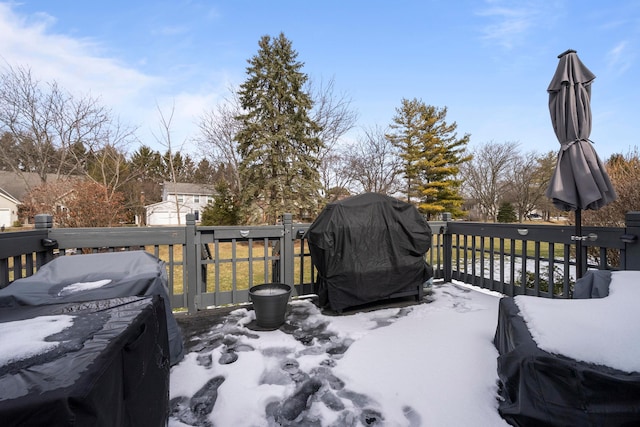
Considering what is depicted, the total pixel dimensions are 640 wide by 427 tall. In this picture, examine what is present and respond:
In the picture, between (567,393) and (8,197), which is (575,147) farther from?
(8,197)

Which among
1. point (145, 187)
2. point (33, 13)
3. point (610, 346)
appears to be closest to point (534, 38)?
point (610, 346)

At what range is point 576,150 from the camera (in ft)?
9.47

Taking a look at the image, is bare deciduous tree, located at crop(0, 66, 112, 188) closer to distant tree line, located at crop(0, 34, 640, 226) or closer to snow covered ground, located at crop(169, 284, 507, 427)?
distant tree line, located at crop(0, 34, 640, 226)

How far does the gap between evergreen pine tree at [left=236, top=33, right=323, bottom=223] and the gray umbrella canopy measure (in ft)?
32.4

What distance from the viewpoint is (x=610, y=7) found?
474cm

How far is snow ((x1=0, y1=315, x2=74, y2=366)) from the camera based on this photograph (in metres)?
0.93

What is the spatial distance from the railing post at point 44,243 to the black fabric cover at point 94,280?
861 millimetres

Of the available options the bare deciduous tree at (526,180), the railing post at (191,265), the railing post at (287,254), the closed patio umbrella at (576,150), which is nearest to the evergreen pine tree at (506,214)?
the bare deciduous tree at (526,180)

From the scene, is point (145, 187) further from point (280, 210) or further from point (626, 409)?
point (626, 409)

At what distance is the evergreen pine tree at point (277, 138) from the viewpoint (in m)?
12.4

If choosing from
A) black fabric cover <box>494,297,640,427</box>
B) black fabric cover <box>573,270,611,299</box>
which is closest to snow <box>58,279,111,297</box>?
black fabric cover <box>494,297,640,427</box>

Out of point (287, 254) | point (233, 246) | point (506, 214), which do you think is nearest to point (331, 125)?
point (287, 254)

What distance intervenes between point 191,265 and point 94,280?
54.6 inches

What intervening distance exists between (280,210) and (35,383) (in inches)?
456
